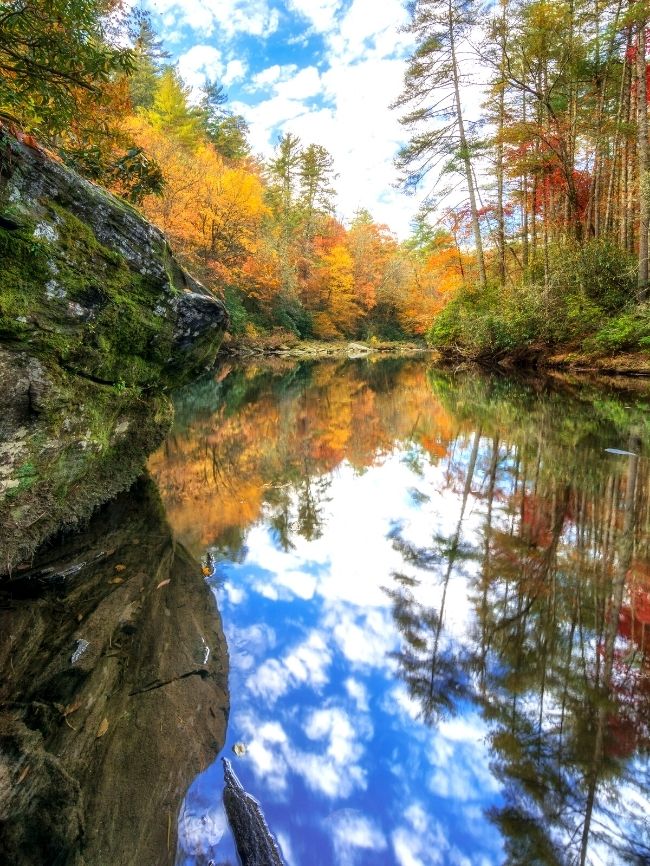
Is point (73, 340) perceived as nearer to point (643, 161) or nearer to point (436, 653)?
point (436, 653)

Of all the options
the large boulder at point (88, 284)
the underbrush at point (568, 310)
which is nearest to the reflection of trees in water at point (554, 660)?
the large boulder at point (88, 284)

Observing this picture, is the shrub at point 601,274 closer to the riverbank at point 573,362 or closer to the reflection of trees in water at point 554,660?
the riverbank at point 573,362

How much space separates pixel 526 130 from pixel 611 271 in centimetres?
508

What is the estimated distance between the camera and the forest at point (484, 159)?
404cm

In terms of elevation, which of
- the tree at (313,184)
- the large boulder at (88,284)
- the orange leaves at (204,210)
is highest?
the tree at (313,184)

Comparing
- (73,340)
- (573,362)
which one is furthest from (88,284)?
(573,362)

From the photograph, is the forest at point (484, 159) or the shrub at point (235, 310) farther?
the shrub at point (235, 310)

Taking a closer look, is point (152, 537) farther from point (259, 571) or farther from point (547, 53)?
point (547, 53)

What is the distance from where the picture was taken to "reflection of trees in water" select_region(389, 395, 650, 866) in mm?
1604

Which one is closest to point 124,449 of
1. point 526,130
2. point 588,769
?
point 588,769

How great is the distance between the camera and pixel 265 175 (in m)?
39.5

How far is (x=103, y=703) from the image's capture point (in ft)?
6.77

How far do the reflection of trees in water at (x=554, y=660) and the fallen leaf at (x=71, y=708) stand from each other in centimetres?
153

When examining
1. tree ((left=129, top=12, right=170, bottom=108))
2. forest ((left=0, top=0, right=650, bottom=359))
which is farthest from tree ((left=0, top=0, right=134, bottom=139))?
tree ((left=129, top=12, right=170, bottom=108))
